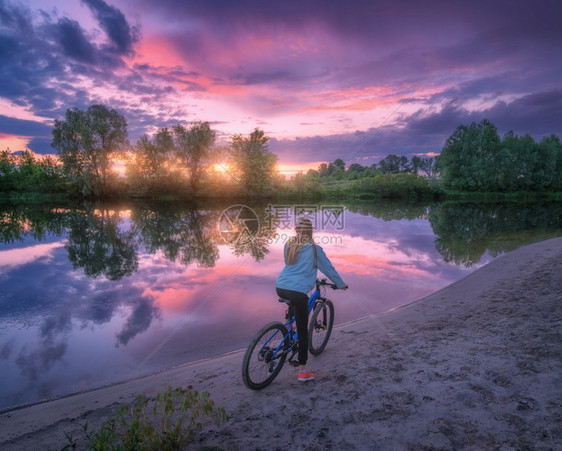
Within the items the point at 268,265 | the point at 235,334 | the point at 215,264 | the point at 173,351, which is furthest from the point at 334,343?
the point at 215,264

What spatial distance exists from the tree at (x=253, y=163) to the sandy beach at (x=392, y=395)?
2242 inches

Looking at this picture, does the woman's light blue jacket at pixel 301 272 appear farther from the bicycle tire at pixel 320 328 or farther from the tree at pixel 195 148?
the tree at pixel 195 148

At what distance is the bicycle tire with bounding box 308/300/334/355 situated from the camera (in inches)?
218

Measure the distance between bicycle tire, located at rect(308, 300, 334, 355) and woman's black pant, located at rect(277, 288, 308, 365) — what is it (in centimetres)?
63

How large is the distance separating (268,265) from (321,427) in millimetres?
10696

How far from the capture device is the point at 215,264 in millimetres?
14539

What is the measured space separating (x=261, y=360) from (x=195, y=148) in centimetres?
6134

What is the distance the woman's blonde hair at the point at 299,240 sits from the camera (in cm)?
459

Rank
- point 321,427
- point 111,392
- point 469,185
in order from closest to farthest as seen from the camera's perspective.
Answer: point 321,427
point 111,392
point 469,185

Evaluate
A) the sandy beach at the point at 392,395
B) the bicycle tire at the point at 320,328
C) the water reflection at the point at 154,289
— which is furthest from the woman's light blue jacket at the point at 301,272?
the water reflection at the point at 154,289

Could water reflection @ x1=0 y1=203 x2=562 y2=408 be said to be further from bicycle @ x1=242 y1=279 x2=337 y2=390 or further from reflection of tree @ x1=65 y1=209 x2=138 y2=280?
bicycle @ x1=242 y1=279 x2=337 y2=390

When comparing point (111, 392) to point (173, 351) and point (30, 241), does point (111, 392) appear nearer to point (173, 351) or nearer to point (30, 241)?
point (173, 351)

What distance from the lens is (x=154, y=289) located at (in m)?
11.1

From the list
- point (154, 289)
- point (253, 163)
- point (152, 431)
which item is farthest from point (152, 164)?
point (152, 431)
